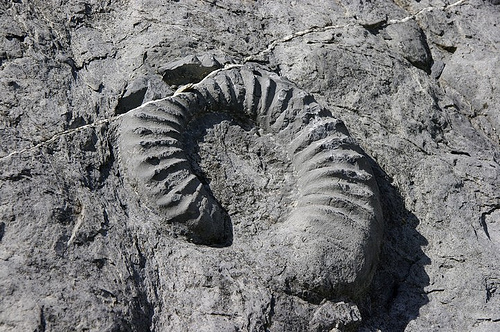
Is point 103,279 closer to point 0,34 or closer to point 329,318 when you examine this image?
point 329,318

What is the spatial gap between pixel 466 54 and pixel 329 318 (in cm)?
127

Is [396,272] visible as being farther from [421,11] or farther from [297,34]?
[421,11]

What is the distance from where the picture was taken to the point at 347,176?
1.91m

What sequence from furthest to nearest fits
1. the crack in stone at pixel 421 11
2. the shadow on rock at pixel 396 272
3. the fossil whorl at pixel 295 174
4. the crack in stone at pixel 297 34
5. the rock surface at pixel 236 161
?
the crack in stone at pixel 421 11 < the crack in stone at pixel 297 34 < the shadow on rock at pixel 396 272 < the fossil whorl at pixel 295 174 < the rock surface at pixel 236 161

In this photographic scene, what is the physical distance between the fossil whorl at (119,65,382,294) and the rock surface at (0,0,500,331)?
5cm

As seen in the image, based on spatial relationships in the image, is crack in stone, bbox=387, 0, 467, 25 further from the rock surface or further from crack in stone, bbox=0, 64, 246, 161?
crack in stone, bbox=0, 64, 246, 161

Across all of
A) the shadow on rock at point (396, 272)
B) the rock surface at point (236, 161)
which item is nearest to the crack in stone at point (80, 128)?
the rock surface at point (236, 161)

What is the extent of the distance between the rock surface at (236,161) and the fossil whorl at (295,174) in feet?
0.16

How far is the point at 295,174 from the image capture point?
198cm

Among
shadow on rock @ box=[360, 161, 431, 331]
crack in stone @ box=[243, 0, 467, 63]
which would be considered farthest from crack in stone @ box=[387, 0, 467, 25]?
shadow on rock @ box=[360, 161, 431, 331]

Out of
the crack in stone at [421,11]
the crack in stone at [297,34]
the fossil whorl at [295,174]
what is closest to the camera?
the fossil whorl at [295,174]

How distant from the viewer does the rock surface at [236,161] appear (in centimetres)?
168

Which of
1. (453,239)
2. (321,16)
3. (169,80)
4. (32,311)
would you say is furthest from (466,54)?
(32,311)

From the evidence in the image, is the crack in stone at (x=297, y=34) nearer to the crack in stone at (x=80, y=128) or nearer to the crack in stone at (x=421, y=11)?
the crack in stone at (x=421, y=11)
